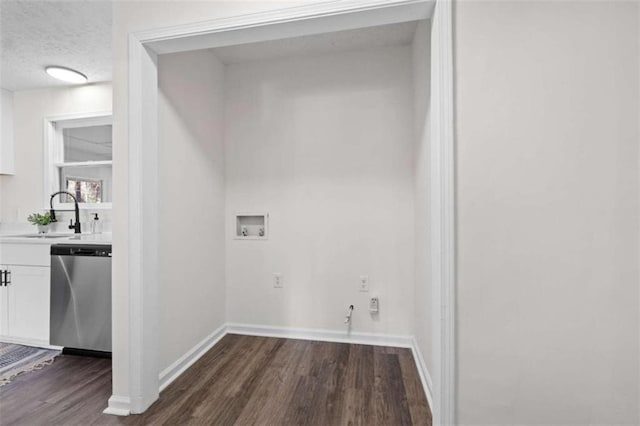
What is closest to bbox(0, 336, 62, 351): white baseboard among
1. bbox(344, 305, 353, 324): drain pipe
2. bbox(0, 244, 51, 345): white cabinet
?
bbox(0, 244, 51, 345): white cabinet

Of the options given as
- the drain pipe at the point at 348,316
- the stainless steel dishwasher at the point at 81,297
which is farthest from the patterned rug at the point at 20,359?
the drain pipe at the point at 348,316

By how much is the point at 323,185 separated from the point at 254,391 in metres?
1.58

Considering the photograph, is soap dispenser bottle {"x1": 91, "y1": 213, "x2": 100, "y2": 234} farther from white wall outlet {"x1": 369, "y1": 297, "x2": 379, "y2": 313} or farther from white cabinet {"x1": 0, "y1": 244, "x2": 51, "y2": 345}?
white wall outlet {"x1": 369, "y1": 297, "x2": 379, "y2": 313}

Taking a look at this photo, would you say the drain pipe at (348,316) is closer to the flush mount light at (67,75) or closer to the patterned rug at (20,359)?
the patterned rug at (20,359)

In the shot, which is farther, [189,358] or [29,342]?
[29,342]

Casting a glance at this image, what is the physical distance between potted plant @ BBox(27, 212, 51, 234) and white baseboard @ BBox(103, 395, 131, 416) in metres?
2.34

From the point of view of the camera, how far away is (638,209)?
1.13 metres

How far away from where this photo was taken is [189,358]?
2.12 meters

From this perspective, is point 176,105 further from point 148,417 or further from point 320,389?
point 320,389

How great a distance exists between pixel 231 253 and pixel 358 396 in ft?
5.21

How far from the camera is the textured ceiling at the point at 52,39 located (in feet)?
6.46

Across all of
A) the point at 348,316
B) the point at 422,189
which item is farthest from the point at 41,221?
the point at 422,189

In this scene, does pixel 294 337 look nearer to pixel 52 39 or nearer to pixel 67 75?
pixel 52 39

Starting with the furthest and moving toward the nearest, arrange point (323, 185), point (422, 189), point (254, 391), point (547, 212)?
point (323, 185) → point (422, 189) → point (254, 391) → point (547, 212)
